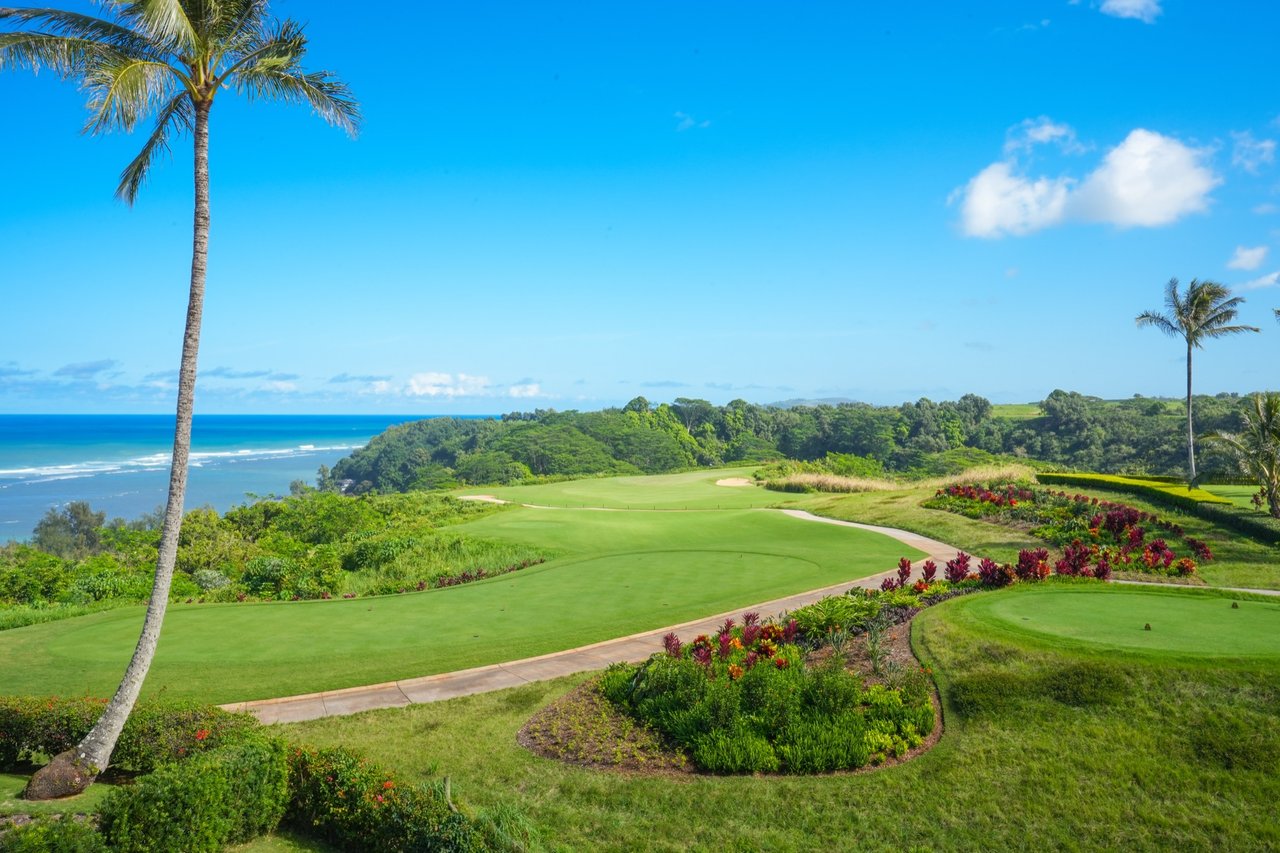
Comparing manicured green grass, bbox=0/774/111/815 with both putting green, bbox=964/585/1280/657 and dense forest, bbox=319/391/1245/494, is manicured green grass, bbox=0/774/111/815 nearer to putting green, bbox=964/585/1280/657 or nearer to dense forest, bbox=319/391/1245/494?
putting green, bbox=964/585/1280/657

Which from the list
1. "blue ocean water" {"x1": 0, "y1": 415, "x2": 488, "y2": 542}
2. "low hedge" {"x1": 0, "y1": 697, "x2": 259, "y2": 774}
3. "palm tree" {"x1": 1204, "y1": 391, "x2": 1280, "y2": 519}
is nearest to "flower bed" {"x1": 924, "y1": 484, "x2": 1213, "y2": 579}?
"palm tree" {"x1": 1204, "y1": 391, "x2": 1280, "y2": 519}

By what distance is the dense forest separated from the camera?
208 feet

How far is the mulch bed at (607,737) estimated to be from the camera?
7434mm

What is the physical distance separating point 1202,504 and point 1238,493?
6.15m

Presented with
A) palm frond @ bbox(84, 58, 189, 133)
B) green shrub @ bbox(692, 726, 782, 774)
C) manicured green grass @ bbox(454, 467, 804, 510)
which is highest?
palm frond @ bbox(84, 58, 189, 133)

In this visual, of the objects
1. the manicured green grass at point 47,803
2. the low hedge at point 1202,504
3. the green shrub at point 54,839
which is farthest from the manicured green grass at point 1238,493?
the manicured green grass at point 47,803

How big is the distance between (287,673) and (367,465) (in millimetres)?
113495

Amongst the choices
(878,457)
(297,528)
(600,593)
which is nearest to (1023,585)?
(600,593)

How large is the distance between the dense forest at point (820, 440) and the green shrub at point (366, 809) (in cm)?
4844

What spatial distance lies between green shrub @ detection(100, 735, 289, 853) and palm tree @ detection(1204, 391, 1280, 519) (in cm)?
2302

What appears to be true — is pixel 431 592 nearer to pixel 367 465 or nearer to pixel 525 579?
pixel 525 579

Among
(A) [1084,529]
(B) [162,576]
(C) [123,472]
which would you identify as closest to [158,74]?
(B) [162,576]

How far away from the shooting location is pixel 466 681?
10.2 metres

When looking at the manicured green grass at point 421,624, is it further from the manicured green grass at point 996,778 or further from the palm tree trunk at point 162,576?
the palm tree trunk at point 162,576
